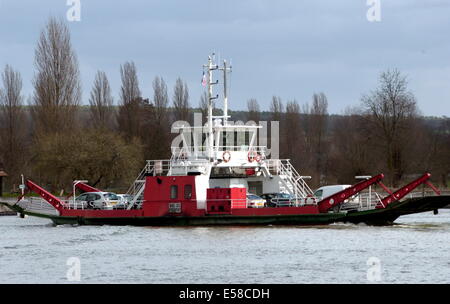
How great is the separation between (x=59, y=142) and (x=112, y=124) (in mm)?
17465

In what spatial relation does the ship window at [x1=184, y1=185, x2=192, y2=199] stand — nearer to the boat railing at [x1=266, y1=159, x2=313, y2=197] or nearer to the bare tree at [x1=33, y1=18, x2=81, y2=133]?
the boat railing at [x1=266, y1=159, x2=313, y2=197]

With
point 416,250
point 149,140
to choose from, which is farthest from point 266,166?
point 149,140

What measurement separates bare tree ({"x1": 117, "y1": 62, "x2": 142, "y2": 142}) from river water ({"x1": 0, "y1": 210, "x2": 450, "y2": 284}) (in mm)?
45005

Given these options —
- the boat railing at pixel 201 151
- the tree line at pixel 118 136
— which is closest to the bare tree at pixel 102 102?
the tree line at pixel 118 136

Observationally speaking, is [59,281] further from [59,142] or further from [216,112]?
[216,112]

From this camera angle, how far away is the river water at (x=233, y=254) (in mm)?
34031

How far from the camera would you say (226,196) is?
160 feet

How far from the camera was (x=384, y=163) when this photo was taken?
85.6 m

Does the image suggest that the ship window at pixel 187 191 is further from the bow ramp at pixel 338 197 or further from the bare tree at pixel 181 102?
the bare tree at pixel 181 102

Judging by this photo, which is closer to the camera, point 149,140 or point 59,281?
point 59,281

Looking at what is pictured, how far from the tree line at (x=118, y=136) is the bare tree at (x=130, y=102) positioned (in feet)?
0.31

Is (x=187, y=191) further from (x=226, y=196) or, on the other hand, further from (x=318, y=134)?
(x=318, y=134)

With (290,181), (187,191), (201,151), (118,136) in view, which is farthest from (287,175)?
(118,136)

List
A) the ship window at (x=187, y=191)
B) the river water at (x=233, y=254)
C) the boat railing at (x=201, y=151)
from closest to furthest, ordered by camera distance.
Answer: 1. the river water at (x=233, y=254)
2. the ship window at (x=187, y=191)
3. the boat railing at (x=201, y=151)
